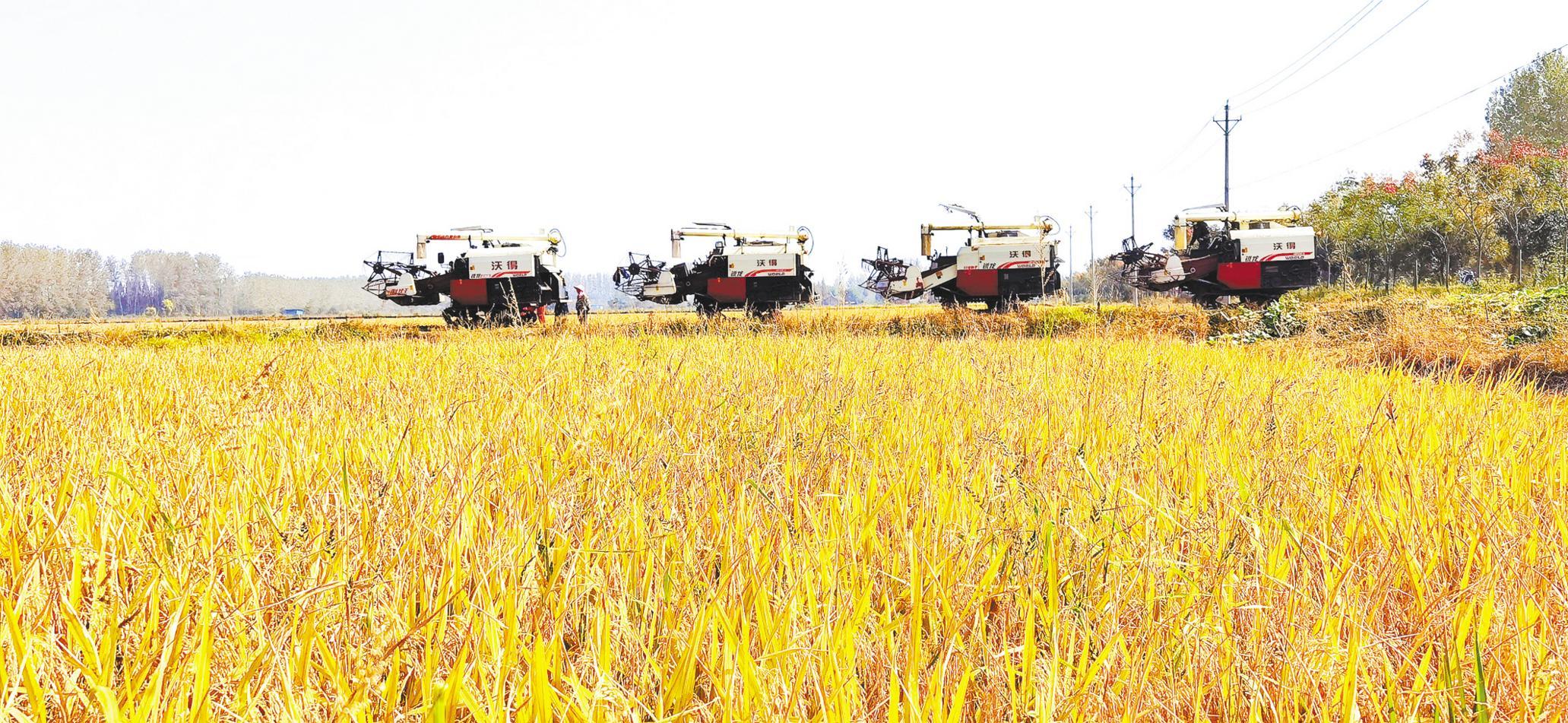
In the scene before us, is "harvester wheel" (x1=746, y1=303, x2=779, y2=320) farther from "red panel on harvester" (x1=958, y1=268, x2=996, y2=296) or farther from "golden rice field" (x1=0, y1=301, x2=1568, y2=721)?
"golden rice field" (x1=0, y1=301, x2=1568, y2=721)

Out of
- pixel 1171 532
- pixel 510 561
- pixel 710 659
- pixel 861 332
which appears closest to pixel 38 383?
pixel 510 561

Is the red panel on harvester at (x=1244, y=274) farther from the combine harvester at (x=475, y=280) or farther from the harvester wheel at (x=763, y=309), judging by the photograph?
the combine harvester at (x=475, y=280)

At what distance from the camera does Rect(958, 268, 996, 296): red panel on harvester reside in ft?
47.0

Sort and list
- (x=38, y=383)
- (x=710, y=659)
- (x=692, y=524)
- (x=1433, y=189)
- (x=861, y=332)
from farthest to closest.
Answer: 1. (x=1433, y=189)
2. (x=861, y=332)
3. (x=38, y=383)
4. (x=692, y=524)
5. (x=710, y=659)

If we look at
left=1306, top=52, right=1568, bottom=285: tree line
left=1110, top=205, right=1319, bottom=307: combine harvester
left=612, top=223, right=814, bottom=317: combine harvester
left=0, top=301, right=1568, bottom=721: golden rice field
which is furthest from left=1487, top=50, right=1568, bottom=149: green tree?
left=0, top=301, right=1568, bottom=721: golden rice field

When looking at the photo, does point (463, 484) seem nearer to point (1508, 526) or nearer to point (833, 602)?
point (833, 602)

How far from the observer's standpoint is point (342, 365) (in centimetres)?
523

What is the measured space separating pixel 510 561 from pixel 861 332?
8425 millimetres

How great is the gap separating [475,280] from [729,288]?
465cm

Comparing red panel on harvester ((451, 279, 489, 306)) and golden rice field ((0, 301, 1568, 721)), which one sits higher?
red panel on harvester ((451, 279, 489, 306))

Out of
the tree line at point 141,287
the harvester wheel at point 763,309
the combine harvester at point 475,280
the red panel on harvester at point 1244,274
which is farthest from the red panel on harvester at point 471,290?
the tree line at point 141,287

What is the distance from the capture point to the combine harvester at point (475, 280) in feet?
48.5

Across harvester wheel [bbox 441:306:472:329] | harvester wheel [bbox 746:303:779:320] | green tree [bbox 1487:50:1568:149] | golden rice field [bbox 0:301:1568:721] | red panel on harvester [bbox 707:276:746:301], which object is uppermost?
green tree [bbox 1487:50:1568:149]

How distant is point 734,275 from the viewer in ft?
48.5
